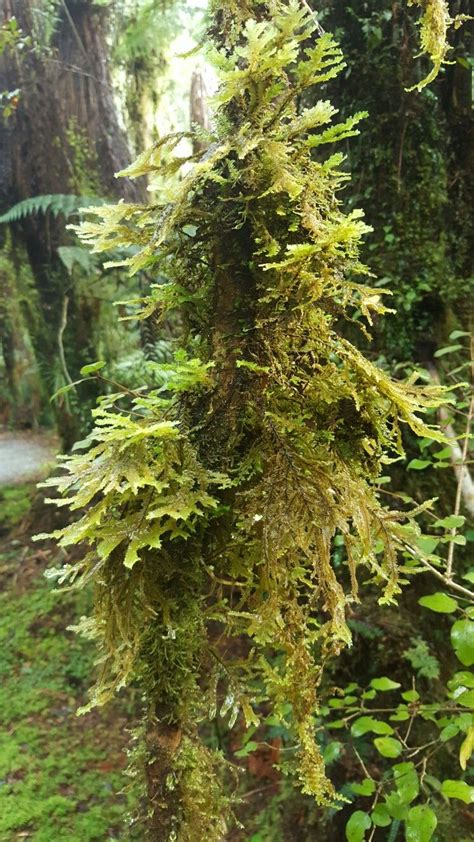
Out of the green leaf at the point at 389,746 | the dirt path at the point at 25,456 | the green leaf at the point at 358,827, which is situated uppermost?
the green leaf at the point at 389,746

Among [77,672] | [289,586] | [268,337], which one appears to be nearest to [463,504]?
[289,586]

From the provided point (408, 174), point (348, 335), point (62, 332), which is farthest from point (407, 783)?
point (62, 332)

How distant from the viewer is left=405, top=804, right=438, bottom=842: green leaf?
146 centimetres

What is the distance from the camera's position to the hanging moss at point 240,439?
102 cm

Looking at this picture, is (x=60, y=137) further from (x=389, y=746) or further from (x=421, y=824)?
(x=421, y=824)

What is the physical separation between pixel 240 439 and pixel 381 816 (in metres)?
1.43

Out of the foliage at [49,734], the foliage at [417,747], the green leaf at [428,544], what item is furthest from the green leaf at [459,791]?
the foliage at [49,734]

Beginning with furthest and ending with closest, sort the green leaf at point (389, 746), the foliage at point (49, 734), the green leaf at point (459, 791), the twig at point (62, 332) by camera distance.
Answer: the twig at point (62, 332), the foliage at point (49, 734), the green leaf at point (389, 746), the green leaf at point (459, 791)

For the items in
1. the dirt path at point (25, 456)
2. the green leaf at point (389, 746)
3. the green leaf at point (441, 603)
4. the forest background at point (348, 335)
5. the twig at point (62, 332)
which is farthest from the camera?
the dirt path at point (25, 456)

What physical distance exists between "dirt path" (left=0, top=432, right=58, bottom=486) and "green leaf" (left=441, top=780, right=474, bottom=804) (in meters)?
5.83

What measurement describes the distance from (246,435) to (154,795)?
784 millimetres

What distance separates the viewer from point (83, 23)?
520cm

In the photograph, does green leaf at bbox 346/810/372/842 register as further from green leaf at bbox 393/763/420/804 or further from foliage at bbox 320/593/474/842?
green leaf at bbox 393/763/420/804

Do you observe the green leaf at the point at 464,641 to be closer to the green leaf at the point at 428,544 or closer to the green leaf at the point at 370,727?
the green leaf at the point at 428,544
